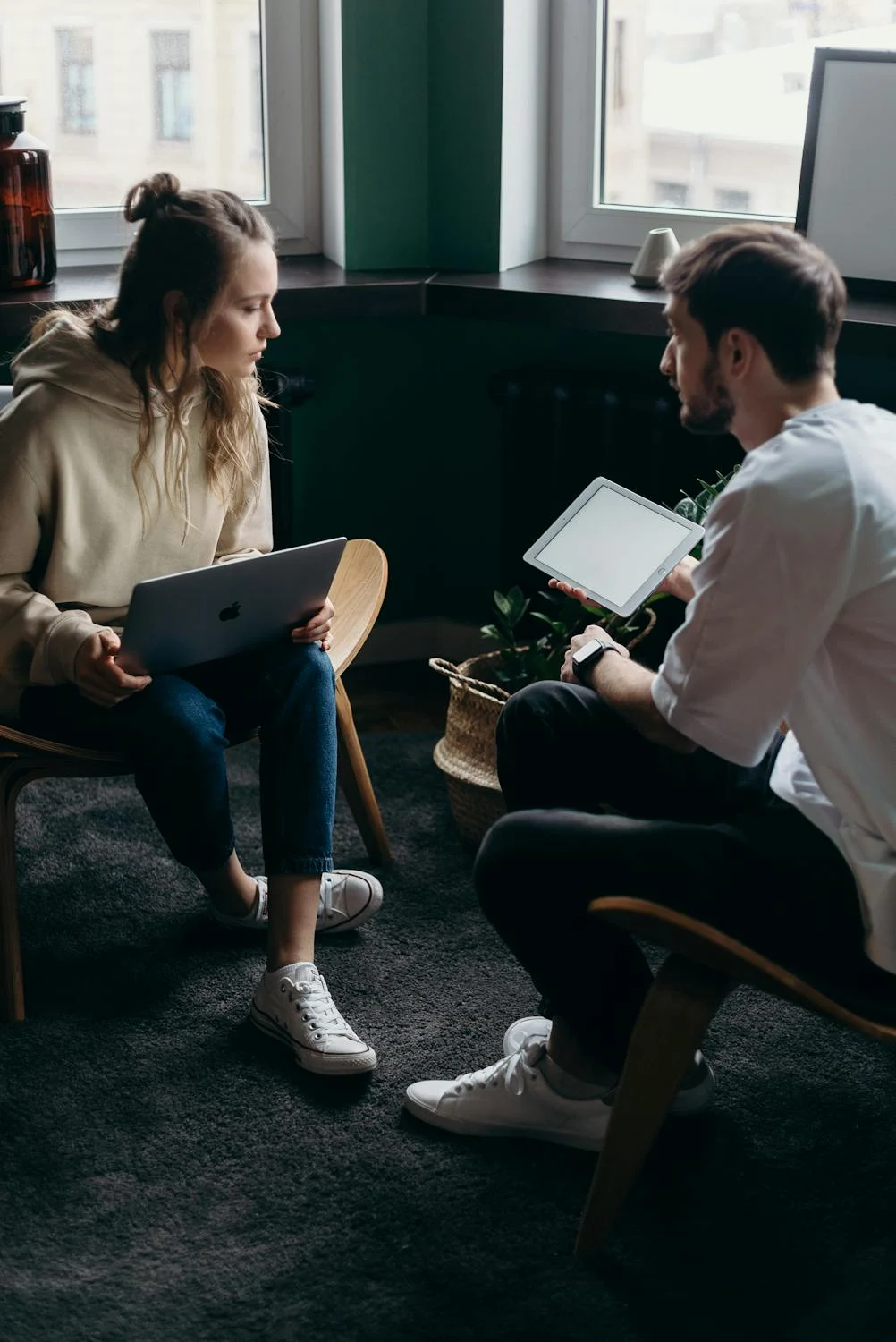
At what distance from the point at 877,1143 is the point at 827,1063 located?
6.4 inches

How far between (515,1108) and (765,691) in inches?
25.5

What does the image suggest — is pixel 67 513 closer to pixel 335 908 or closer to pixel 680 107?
pixel 335 908

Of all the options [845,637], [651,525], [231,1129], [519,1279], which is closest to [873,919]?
[845,637]

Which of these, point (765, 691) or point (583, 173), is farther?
point (583, 173)

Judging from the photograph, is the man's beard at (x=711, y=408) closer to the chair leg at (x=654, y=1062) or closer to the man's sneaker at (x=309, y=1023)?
the chair leg at (x=654, y=1062)

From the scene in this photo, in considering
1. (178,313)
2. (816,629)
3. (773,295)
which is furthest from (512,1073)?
(178,313)

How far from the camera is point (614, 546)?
6.01 ft

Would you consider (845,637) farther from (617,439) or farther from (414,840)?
(617,439)

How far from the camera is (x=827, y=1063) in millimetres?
1890

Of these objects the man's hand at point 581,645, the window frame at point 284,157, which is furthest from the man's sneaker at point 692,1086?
the window frame at point 284,157

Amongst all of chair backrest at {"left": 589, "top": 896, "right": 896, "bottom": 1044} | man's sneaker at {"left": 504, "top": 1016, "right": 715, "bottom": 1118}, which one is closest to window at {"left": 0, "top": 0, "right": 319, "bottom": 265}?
man's sneaker at {"left": 504, "top": 1016, "right": 715, "bottom": 1118}

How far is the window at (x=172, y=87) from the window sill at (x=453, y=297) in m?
0.29

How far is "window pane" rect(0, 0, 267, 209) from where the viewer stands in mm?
2688

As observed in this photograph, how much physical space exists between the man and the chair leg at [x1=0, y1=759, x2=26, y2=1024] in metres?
0.67
